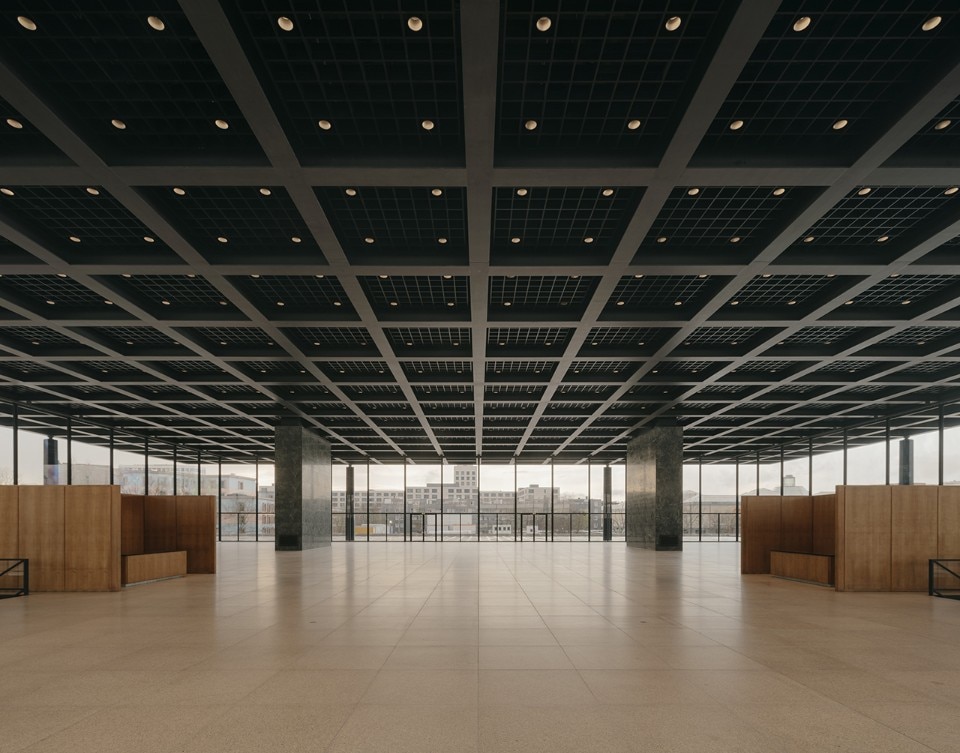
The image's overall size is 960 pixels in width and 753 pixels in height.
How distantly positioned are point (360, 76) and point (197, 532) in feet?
66.7

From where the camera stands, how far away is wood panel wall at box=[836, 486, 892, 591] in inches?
735

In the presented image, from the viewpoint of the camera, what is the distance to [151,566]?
21.4 metres

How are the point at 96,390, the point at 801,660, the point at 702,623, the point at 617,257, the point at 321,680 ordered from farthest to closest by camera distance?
the point at 96,390 < the point at 617,257 < the point at 702,623 < the point at 801,660 < the point at 321,680

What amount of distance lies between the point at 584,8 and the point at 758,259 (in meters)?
8.90

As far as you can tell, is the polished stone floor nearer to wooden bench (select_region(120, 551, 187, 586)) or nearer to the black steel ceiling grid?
wooden bench (select_region(120, 551, 187, 586))

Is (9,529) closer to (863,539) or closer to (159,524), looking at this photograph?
(159,524)

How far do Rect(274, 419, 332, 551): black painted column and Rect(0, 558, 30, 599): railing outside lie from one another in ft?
63.7

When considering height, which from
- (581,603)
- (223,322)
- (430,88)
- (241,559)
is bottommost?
(241,559)

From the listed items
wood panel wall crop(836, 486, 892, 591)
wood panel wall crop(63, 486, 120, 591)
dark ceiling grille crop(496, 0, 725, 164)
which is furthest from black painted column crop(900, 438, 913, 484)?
wood panel wall crop(63, 486, 120, 591)

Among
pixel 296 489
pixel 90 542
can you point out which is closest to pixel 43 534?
pixel 90 542

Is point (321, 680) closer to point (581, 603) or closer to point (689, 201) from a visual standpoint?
point (581, 603)

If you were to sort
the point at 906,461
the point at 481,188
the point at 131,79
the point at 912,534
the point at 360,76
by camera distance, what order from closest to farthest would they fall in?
the point at 131,79 < the point at 360,76 < the point at 481,188 < the point at 912,534 < the point at 906,461

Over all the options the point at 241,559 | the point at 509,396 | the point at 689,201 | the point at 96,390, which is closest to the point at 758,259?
the point at 689,201

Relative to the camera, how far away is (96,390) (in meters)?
31.7
